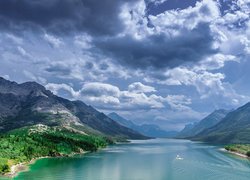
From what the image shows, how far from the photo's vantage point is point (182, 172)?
189 meters

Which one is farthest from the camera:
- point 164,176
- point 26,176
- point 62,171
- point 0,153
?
point 0,153

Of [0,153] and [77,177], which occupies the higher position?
[0,153]

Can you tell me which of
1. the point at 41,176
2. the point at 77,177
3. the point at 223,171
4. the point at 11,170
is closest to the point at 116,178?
the point at 77,177

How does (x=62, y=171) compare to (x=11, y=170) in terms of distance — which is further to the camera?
(x=62, y=171)

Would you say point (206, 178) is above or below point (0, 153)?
below

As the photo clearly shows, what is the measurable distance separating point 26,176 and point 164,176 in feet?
209

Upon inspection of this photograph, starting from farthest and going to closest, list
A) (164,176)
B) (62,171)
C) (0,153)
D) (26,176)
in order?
(0,153) < (62,171) < (164,176) < (26,176)

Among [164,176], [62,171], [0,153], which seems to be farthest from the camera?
[0,153]

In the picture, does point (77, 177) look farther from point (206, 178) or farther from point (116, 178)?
point (206, 178)

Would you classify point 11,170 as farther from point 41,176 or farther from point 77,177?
point 77,177

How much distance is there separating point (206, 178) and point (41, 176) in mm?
75243

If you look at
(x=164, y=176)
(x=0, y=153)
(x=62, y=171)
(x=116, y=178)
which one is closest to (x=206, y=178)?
(x=164, y=176)

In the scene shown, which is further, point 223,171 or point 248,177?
point 223,171

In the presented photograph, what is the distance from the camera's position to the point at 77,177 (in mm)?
166375
